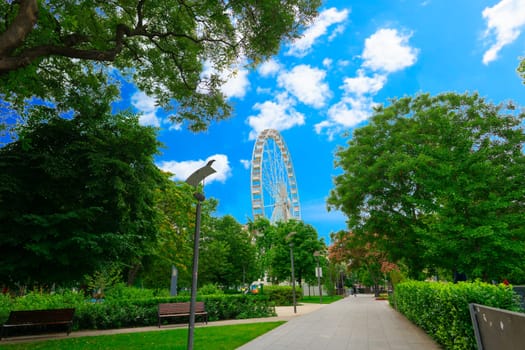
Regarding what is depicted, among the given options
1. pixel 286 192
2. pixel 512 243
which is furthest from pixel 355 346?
pixel 286 192

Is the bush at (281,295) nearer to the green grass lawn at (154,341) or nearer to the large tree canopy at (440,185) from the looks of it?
the large tree canopy at (440,185)

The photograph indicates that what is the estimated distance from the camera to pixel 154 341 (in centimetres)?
900

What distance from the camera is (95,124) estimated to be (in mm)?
11055

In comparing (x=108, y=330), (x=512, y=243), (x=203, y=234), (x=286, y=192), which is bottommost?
(x=108, y=330)

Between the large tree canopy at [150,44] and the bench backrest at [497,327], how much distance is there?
807cm

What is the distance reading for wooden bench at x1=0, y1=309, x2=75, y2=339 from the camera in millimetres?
10203

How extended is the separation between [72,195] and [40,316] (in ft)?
14.0

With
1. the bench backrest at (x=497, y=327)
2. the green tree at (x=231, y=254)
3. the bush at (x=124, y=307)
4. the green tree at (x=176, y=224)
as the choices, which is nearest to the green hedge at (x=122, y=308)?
the bush at (x=124, y=307)

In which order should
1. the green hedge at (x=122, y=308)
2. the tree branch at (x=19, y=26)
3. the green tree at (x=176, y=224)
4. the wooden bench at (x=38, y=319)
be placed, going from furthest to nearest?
the green tree at (x=176, y=224), the green hedge at (x=122, y=308), the wooden bench at (x=38, y=319), the tree branch at (x=19, y=26)

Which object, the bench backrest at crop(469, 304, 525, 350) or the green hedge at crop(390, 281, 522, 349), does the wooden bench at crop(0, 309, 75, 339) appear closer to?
the green hedge at crop(390, 281, 522, 349)

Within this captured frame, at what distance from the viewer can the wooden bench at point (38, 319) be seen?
10.2 metres

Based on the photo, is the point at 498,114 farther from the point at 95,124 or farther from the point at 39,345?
the point at 39,345

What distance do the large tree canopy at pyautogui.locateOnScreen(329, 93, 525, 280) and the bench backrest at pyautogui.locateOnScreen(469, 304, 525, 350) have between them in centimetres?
527

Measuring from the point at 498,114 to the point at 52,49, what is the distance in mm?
19647
